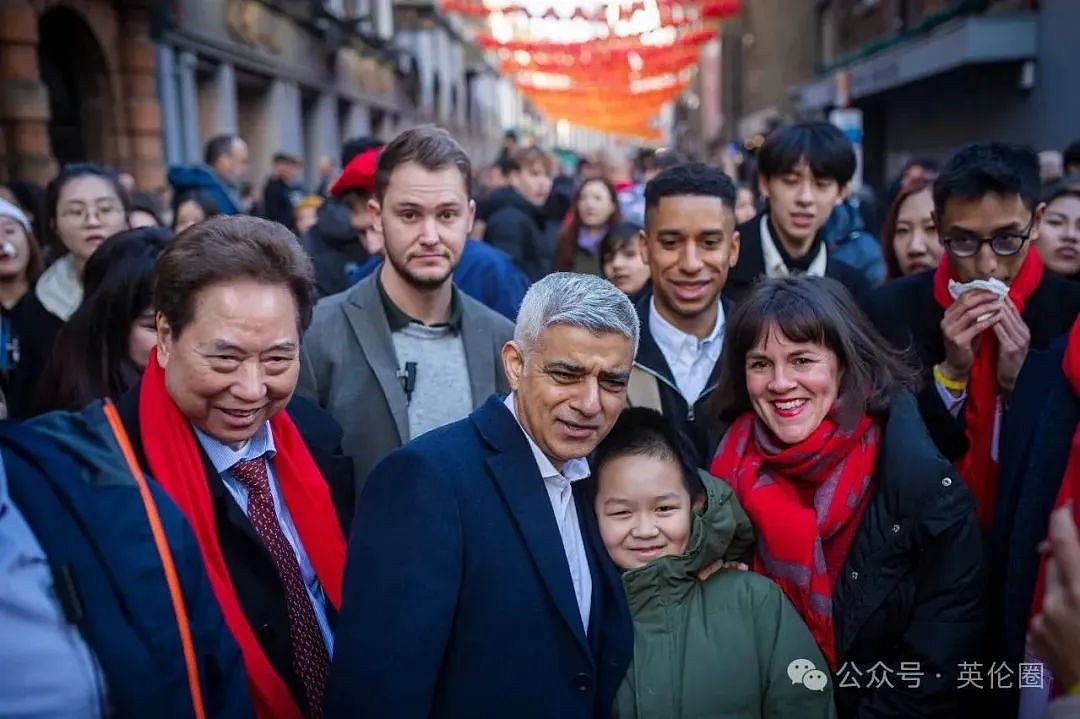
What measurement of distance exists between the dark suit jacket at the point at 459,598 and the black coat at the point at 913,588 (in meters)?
0.77

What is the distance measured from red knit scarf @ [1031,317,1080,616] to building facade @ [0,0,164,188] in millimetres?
9265

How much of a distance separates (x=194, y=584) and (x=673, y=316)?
2044mm

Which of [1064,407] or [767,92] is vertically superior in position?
[767,92]

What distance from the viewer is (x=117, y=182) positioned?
191 inches

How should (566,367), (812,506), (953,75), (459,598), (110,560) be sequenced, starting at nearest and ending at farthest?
(110,560)
(459,598)
(566,367)
(812,506)
(953,75)

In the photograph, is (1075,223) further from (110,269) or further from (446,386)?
(110,269)

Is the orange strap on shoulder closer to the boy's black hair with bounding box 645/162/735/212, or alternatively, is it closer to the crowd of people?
the crowd of people

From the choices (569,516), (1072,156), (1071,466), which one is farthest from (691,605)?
(1072,156)

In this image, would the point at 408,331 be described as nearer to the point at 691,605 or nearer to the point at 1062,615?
the point at 691,605

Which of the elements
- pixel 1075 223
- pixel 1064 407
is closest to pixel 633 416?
pixel 1064 407

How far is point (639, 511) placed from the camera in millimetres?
2420

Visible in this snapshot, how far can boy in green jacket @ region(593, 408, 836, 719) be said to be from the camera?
2.23m

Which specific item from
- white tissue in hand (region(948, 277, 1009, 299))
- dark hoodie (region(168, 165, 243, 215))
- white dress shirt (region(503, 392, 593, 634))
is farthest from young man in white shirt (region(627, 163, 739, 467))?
dark hoodie (region(168, 165, 243, 215))

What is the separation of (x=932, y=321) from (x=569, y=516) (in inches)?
67.5
